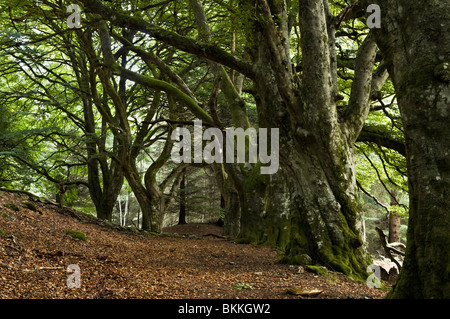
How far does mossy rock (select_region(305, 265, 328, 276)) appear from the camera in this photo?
4717 millimetres

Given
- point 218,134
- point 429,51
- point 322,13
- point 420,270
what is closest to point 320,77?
point 322,13

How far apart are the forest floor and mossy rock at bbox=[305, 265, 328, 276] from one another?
0.07 metres

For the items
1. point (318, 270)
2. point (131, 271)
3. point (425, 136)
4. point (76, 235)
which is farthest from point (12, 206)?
point (425, 136)

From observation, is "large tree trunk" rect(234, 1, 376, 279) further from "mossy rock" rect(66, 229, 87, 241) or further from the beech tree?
"mossy rock" rect(66, 229, 87, 241)

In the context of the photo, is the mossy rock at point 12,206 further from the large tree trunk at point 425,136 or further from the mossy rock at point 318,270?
the large tree trunk at point 425,136

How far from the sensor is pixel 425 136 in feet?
9.40

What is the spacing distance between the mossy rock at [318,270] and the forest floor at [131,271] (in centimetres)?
7

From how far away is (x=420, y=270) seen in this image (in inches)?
113

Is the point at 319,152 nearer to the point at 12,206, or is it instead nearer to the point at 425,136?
the point at 425,136

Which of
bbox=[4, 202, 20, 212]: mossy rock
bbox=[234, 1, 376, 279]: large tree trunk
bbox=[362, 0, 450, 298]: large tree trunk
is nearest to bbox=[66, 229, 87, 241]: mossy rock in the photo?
bbox=[4, 202, 20, 212]: mossy rock

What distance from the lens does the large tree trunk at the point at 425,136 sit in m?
2.74
